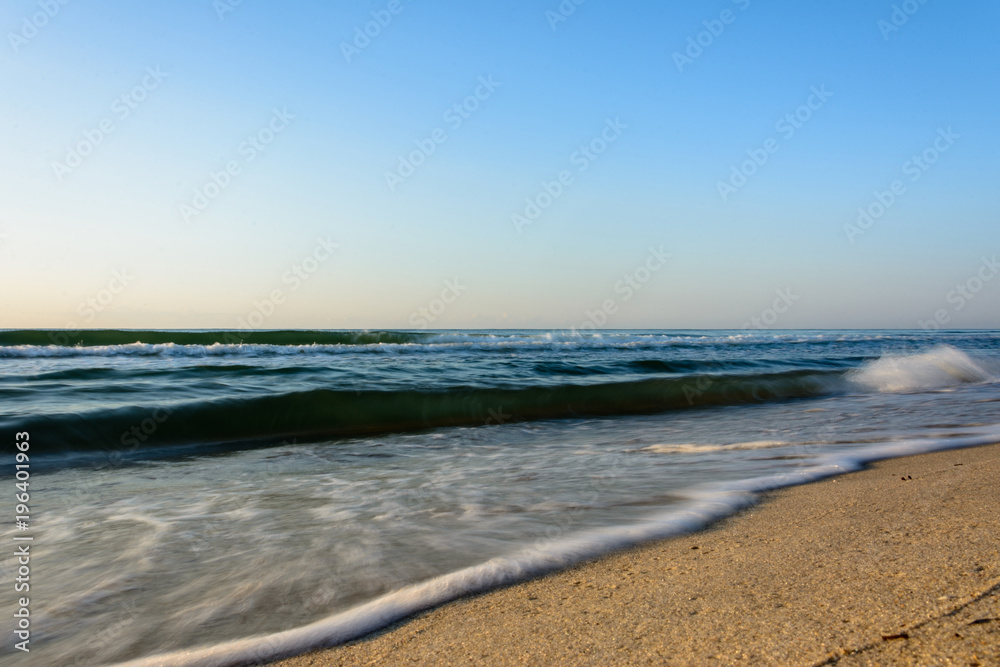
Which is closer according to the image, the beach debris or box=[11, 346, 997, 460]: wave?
the beach debris

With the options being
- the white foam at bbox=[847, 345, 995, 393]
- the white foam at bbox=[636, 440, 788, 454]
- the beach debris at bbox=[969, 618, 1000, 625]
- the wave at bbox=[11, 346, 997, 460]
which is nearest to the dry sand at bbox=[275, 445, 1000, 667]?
the beach debris at bbox=[969, 618, 1000, 625]

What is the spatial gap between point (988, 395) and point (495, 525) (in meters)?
9.48

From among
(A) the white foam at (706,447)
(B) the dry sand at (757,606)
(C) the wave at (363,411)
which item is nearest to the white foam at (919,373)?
(C) the wave at (363,411)

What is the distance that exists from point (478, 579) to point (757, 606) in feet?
3.15

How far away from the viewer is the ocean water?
212 centimetres

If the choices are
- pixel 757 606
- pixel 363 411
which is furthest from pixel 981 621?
pixel 363 411

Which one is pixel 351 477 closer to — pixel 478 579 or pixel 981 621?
pixel 478 579

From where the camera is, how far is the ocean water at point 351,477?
2123 millimetres

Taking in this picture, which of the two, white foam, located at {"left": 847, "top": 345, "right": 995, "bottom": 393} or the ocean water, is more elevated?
white foam, located at {"left": 847, "top": 345, "right": 995, "bottom": 393}

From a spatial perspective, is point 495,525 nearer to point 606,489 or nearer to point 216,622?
point 606,489

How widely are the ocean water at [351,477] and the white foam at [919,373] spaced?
0.73 metres

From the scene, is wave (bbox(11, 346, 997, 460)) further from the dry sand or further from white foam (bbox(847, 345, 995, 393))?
the dry sand

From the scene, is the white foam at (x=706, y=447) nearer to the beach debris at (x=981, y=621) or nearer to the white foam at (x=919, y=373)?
the beach debris at (x=981, y=621)

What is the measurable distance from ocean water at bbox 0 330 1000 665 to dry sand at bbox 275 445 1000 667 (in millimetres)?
232
